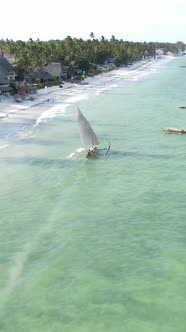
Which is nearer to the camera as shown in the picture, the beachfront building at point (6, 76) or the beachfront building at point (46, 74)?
the beachfront building at point (6, 76)

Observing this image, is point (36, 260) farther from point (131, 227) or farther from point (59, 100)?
point (59, 100)

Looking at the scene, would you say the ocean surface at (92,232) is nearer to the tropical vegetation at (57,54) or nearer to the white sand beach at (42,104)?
the white sand beach at (42,104)

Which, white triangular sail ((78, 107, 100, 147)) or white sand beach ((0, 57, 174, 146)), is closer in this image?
white triangular sail ((78, 107, 100, 147))

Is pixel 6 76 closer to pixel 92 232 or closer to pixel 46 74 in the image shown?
pixel 46 74

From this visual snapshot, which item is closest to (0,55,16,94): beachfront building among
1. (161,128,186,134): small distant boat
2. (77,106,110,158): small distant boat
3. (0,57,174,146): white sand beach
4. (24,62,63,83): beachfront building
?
(0,57,174,146): white sand beach

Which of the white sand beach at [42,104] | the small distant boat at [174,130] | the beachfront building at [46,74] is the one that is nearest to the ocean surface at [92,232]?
the small distant boat at [174,130]

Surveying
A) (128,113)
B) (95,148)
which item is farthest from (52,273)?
(128,113)

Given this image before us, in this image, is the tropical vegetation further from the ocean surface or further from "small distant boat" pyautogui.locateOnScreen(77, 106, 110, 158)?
"small distant boat" pyautogui.locateOnScreen(77, 106, 110, 158)

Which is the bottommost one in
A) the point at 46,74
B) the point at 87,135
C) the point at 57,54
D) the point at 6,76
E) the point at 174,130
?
the point at 174,130

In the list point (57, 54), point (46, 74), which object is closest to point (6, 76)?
point (46, 74)
